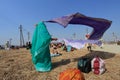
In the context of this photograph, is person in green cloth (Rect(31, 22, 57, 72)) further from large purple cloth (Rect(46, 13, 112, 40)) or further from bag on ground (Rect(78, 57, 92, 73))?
bag on ground (Rect(78, 57, 92, 73))

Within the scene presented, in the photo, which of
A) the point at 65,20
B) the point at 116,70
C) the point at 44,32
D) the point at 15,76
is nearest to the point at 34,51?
the point at 44,32

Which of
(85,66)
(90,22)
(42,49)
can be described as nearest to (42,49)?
(42,49)

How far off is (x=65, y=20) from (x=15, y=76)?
3439 mm

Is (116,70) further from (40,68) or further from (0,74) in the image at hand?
(0,74)

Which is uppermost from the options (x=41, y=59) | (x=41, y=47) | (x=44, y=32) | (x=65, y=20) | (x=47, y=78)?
(x=65, y=20)

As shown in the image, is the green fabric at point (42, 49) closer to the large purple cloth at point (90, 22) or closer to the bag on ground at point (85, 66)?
the large purple cloth at point (90, 22)

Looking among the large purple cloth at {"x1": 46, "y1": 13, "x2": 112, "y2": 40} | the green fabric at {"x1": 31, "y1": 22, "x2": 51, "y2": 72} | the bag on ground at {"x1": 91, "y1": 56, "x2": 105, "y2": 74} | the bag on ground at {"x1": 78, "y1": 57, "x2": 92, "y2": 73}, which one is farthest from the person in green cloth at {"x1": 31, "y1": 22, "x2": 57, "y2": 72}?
the bag on ground at {"x1": 91, "y1": 56, "x2": 105, "y2": 74}

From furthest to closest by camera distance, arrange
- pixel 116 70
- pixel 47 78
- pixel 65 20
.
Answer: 1. pixel 65 20
2. pixel 116 70
3. pixel 47 78

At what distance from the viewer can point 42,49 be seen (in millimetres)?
7574

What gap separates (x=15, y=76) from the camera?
6699 millimetres

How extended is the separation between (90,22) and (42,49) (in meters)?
3.85

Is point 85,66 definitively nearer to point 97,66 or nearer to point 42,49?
point 97,66

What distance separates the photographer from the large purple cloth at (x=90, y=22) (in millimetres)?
8532

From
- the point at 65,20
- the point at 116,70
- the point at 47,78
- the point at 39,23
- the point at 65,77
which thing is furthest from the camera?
the point at 65,20
